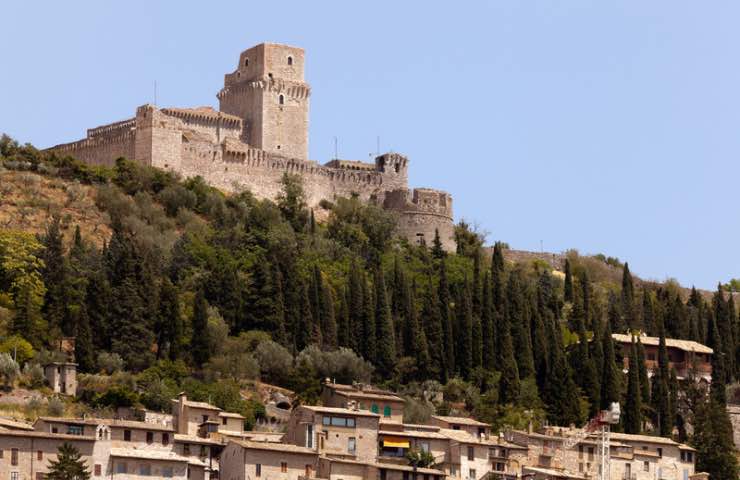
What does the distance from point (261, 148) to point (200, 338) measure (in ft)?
93.5

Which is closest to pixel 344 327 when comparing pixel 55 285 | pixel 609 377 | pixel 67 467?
pixel 609 377

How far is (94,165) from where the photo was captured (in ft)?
347

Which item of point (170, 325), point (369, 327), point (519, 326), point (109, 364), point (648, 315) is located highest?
point (648, 315)

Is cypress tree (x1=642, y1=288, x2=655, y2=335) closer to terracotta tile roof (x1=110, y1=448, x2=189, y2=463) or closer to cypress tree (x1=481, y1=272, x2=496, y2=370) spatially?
cypress tree (x1=481, y1=272, x2=496, y2=370)

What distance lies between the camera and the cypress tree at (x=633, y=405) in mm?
84812

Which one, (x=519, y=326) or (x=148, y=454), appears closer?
(x=148, y=454)

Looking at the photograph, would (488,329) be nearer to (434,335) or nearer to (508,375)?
(434,335)

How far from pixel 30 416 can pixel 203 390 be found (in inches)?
276

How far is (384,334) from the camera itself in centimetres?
8606

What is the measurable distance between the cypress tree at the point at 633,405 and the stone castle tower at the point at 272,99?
28843 millimetres

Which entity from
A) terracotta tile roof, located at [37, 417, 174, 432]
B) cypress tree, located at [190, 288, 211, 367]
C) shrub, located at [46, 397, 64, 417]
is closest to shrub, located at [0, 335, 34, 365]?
shrub, located at [46, 397, 64, 417]

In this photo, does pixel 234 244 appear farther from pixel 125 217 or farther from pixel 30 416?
pixel 30 416

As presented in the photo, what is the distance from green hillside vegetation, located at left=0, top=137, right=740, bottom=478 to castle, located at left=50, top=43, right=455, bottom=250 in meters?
3.60

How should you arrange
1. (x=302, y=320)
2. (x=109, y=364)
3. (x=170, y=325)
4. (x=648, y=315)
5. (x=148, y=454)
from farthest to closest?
(x=648, y=315) < (x=302, y=320) < (x=170, y=325) < (x=109, y=364) < (x=148, y=454)
